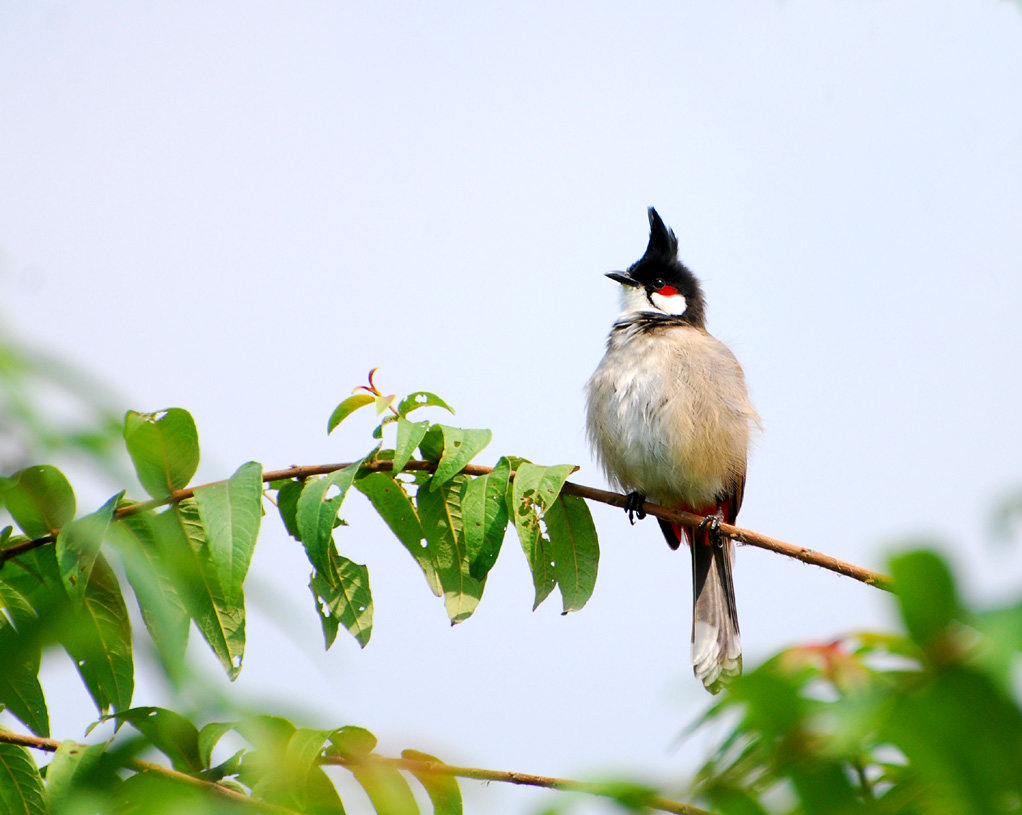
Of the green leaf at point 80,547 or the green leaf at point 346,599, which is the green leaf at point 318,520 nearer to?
the green leaf at point 346,599

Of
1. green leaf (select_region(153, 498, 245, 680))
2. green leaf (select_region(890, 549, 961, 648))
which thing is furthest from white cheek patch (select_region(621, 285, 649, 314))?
green leaf (select_region(890, 549, 961, 648))

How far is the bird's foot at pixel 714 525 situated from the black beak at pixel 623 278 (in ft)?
5.01

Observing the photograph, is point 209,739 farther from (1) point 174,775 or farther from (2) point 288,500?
(2) point 288,500

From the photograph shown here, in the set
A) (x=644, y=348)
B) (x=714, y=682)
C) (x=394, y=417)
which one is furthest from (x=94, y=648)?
(x=644, y=348)

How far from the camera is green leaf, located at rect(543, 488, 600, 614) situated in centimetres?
250

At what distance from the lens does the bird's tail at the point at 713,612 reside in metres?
4.25

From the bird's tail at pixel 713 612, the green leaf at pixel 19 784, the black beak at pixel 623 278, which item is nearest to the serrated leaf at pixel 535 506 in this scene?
the green leaf at pixel 19 784

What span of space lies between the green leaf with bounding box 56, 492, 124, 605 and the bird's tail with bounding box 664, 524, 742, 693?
118 inches

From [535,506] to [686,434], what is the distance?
2.22m

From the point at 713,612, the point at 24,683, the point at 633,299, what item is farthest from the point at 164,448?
Answer: the point at 633,299

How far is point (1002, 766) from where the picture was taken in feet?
1.95

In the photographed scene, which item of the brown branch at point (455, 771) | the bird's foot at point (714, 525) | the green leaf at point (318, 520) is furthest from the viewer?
the bird's foot at point (714, 525)

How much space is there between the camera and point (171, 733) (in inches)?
57.7

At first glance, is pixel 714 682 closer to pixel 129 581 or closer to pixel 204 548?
pixel 204 548
